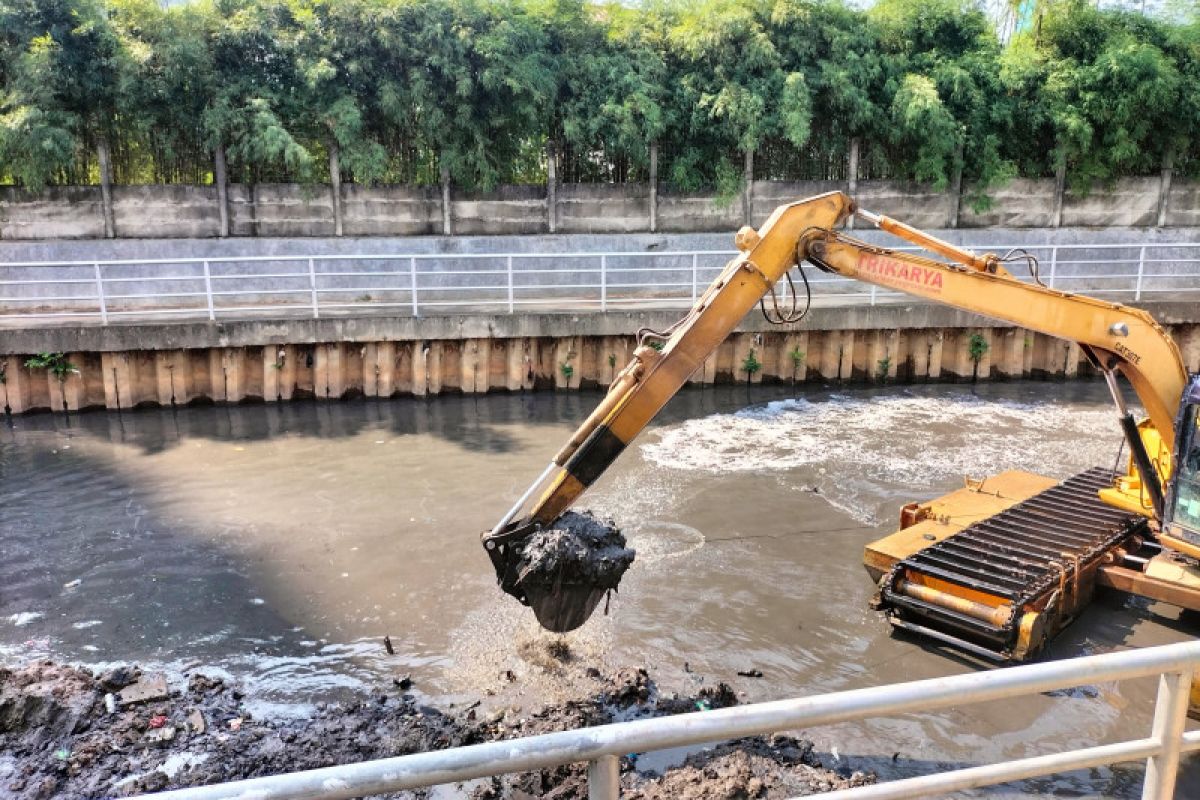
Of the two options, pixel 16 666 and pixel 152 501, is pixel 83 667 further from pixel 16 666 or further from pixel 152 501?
pixel 152 501

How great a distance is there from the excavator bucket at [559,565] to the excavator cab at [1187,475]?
390 centimetres

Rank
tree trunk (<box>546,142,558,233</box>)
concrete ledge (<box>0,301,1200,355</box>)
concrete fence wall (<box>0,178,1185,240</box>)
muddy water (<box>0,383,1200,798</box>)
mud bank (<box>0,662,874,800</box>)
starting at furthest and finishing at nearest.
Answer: tree trunk (<box>546,142,558,233</box>) < concrete fence wall (<box>0,178,1185,240</box>) < concrete ledge (<box>0,301,1200,355</box>) < muddy water (<box>0,383,1200,798</box>) < mud bank (<box>0,662,874,800</box>)

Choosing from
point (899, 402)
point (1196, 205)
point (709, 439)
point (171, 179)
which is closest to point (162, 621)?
point (709, 439)

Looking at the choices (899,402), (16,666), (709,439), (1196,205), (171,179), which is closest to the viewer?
(16,666)

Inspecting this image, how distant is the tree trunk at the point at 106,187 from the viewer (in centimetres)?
1544

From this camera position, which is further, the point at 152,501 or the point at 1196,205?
the point at 1196,205

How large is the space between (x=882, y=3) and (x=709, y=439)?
11.7 m

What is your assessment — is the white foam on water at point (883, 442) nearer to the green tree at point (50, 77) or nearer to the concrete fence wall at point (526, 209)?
the concrete fence wall at point (526, 209)

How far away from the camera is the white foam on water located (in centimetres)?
1026

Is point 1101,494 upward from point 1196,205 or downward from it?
downward

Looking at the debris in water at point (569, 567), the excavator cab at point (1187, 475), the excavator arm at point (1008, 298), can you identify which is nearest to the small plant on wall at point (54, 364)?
the debris in water at point (569, 567)

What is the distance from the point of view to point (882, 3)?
1814 cm

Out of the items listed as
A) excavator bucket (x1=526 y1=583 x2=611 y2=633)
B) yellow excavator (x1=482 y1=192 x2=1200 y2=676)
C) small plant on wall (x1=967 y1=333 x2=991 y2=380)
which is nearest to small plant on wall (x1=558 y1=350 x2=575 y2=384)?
small plant on wall (x1=967 y1=333 x2=991 y2=380)

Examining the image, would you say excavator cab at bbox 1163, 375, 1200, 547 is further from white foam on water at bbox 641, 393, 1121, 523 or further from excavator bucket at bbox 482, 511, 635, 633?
excavator bucket at bbox 482, 511, 635, 633
